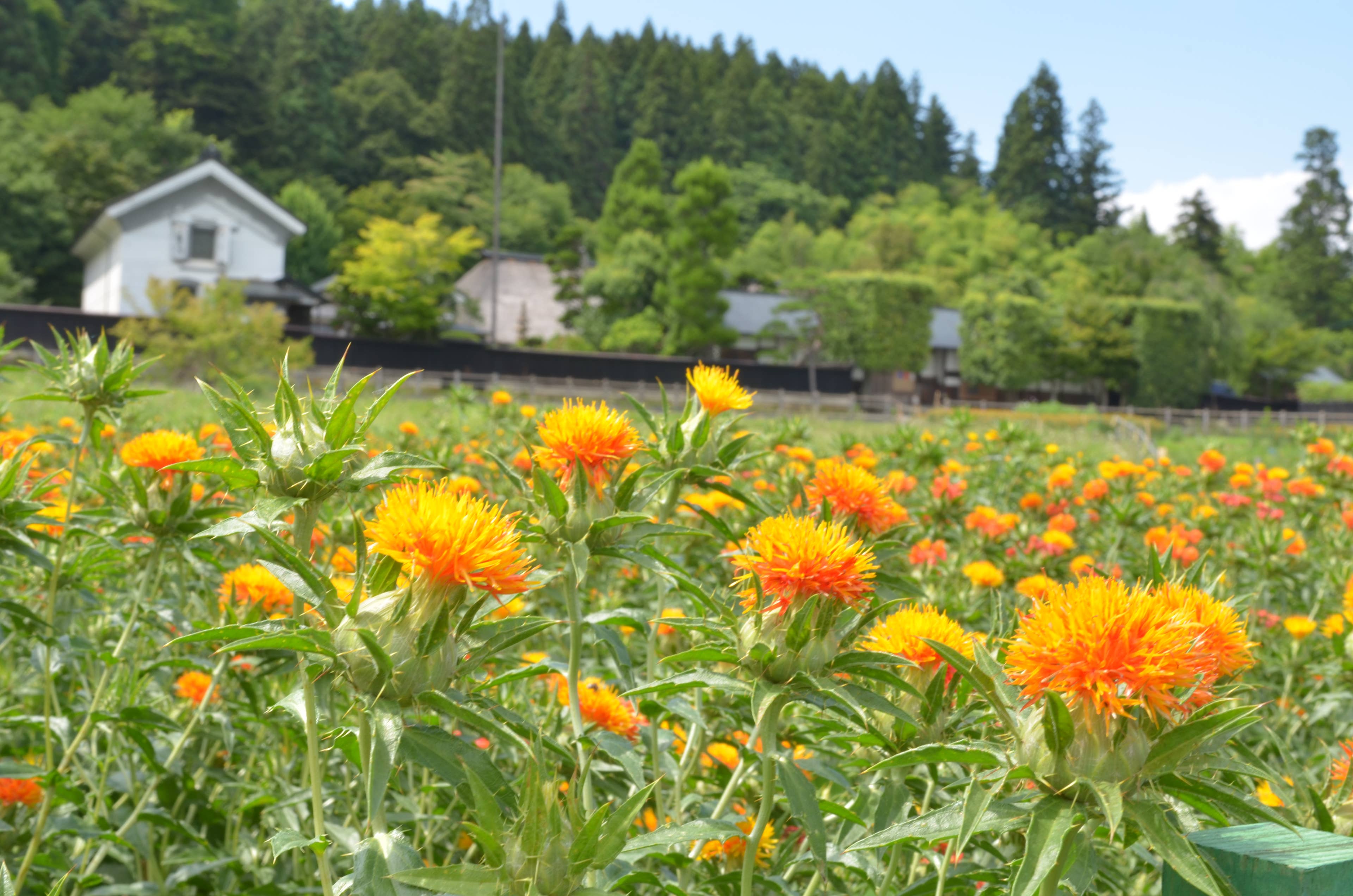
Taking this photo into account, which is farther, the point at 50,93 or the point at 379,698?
the point at 50,93

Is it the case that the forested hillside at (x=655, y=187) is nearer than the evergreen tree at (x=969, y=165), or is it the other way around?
the forested hillside at (x=655, y=187)

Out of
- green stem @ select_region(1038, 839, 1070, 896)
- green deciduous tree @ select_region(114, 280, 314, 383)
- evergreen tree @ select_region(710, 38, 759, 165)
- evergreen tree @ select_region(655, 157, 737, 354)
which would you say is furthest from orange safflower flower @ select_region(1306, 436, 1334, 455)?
evergreen tree @ select_region(710, 38, 759, 165)

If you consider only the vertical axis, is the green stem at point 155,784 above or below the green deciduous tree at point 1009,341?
below

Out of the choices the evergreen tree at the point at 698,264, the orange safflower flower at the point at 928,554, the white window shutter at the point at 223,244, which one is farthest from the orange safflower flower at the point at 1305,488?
the white window shutter at the point at 223,244

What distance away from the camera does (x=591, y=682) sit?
2232mm

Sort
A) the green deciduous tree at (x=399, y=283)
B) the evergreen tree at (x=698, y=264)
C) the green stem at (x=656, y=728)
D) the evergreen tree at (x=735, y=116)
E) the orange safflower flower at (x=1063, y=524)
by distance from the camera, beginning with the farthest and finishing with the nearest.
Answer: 1. the evergreen tree at (x=735, y=116)
2. the evergreen tree at (x=698, y=264)
3. the green deciduous tree at (x=399, y=283)
4. the orange safflower flower at (x=1063, y=524)
5. the green stem at (x=656, y=728)

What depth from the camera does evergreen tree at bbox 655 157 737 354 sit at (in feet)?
129

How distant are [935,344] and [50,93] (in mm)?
49056

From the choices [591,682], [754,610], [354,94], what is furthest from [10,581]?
[354,94]

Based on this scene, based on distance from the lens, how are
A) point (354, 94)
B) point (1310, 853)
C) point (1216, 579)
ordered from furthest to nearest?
1. point (354, 94)
2. point (1216, 579)
3. point (1310, 853)

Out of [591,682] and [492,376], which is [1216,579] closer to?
[591,682]

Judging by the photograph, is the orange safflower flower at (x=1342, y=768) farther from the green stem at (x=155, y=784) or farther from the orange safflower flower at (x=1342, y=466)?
the orange safflower flower at (x=1342, y=466)

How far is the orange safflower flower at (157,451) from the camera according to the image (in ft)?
6.51

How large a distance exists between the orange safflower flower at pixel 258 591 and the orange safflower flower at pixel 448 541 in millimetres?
1225
